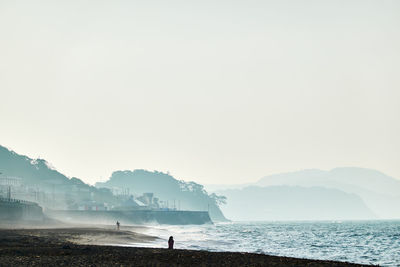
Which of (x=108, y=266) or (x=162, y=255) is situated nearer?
(x=108, y=266)

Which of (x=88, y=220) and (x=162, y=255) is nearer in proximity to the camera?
(x=162, y=255)

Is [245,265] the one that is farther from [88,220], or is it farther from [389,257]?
[88,220]

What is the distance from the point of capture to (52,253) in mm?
30812

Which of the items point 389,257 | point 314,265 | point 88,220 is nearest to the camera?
point 314,265

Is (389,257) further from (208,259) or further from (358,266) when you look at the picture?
(208,259)

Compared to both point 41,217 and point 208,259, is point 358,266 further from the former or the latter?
point 41,217

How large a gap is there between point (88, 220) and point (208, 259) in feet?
572

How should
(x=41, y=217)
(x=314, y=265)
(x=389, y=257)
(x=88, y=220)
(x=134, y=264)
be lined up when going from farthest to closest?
(x=88, y=220), (x=41, y=217), (x=389, y=257), (x=314, y=265), (x=134, y=264)

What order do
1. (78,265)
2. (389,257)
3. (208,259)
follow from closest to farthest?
(78,265) → (208,259) → (389,257)

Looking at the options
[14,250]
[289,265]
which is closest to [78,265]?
[14,250]

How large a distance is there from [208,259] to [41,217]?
4137 inches

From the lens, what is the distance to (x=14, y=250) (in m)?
31.6

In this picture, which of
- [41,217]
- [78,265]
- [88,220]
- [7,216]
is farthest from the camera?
[88,220]

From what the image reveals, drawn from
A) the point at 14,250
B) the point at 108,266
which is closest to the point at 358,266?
the point at 108,266
